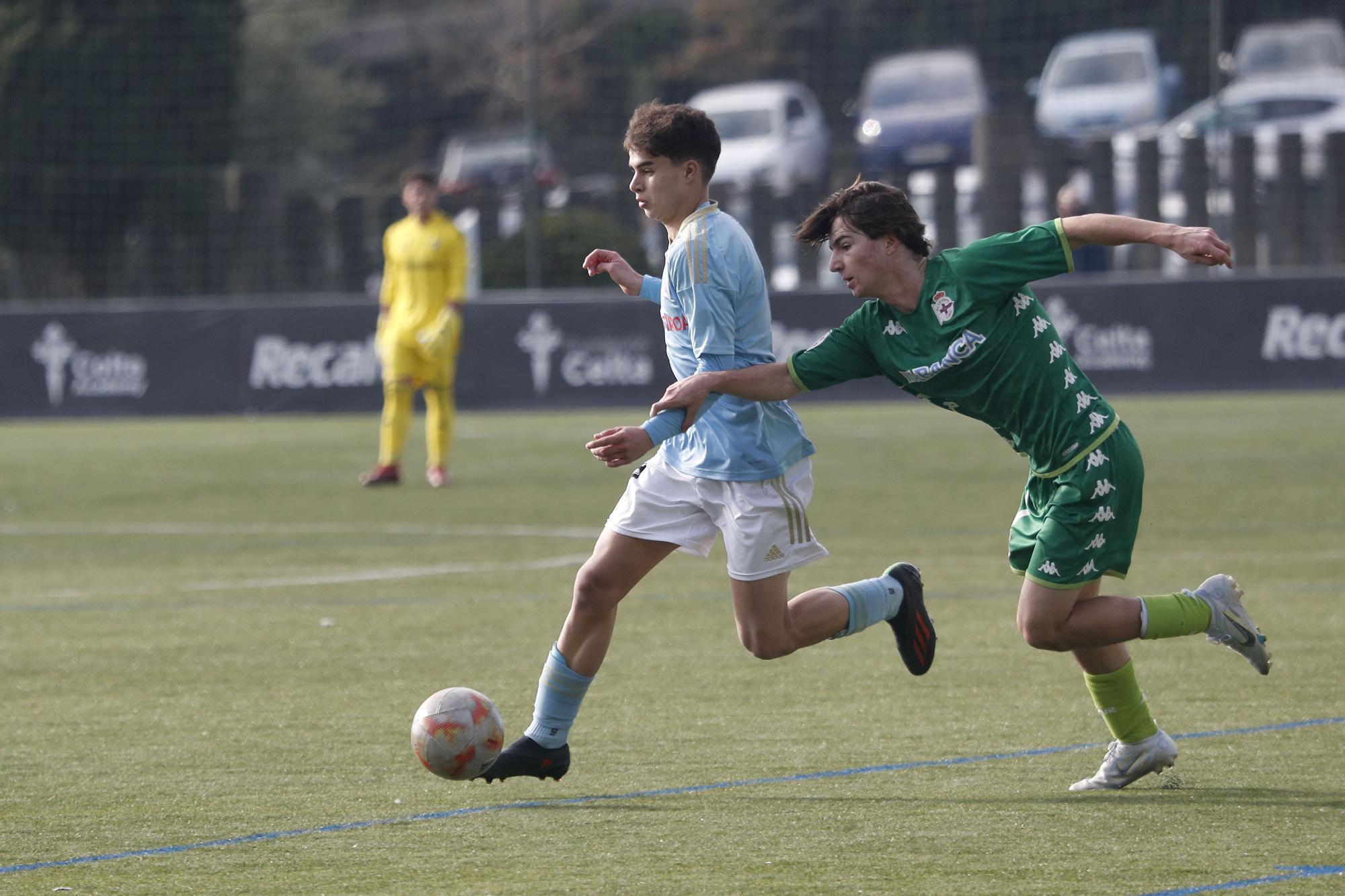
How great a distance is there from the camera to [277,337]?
810 inches

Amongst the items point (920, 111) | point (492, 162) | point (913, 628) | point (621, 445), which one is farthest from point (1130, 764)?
point (492, 162)

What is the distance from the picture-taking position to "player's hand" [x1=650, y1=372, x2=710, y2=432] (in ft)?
15.5

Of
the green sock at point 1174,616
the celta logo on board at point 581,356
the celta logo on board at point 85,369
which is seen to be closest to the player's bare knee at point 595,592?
the green sock at point 1174,616

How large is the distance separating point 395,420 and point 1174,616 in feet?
29.9

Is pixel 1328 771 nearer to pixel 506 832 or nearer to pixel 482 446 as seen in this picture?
pixel 506 832

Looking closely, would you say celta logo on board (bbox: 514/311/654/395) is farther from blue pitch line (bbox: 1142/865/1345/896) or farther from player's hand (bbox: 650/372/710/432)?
blue pitch line (bbox: 1142/865/1345/896)

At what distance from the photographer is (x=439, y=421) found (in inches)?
534

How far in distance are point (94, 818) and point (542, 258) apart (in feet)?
57.2

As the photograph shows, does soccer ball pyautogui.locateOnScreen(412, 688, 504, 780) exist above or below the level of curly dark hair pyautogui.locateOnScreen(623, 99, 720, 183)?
below

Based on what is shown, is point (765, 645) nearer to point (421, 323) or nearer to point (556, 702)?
point (556, 702)

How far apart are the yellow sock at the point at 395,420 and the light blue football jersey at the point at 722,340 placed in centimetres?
834

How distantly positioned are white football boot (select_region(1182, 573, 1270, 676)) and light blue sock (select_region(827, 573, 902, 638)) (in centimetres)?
91

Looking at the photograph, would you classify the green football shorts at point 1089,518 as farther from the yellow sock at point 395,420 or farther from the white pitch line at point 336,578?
the yellow sock at point 395,420

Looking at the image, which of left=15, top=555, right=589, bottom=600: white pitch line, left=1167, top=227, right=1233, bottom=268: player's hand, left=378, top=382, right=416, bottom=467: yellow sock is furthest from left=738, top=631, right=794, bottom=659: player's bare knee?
left=378, top=382, right=416, bottom=467: yellow sock
